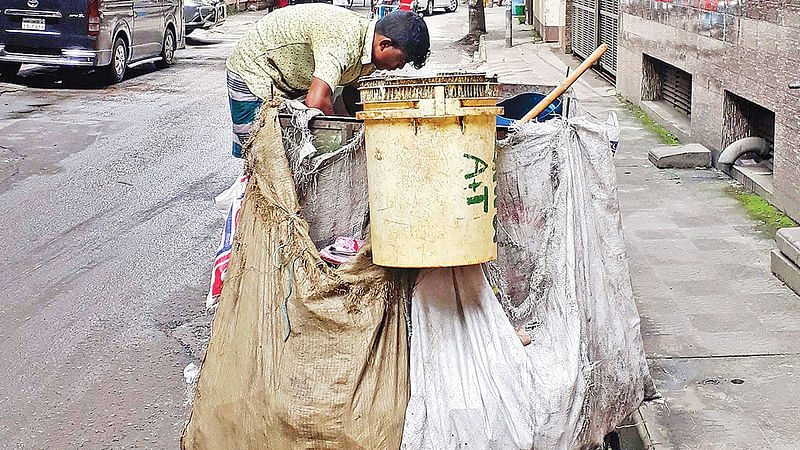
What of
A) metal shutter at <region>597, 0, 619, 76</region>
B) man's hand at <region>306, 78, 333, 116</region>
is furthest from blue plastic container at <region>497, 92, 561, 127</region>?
metal shutter at <region>597, 0, 619, 76</region>

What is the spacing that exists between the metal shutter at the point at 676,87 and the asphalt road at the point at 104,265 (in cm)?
489

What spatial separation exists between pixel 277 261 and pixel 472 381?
84 cm

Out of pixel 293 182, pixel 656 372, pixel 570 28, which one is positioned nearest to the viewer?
pixel 293 182

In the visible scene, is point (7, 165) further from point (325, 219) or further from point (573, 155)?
point (573, 155)

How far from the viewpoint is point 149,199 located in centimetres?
868

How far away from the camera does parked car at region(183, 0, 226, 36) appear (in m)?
25.5

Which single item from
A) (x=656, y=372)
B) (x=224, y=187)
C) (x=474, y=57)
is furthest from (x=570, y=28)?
(x=656, y=372)

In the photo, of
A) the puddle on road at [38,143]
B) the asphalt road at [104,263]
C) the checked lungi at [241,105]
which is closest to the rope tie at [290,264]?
the asphalt road at [104,263]

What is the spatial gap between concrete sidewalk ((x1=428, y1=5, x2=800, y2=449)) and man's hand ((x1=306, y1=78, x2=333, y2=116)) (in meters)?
0.83

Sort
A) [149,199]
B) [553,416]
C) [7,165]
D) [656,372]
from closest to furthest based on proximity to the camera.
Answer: [553,416] → [656,372] → [149,199] → [7,165]

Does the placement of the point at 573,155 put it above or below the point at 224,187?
above

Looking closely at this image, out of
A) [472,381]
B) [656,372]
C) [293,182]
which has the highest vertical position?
[293,182]

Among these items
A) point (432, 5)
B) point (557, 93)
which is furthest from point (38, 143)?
point (432, 5)

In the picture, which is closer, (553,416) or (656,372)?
(553,416)
